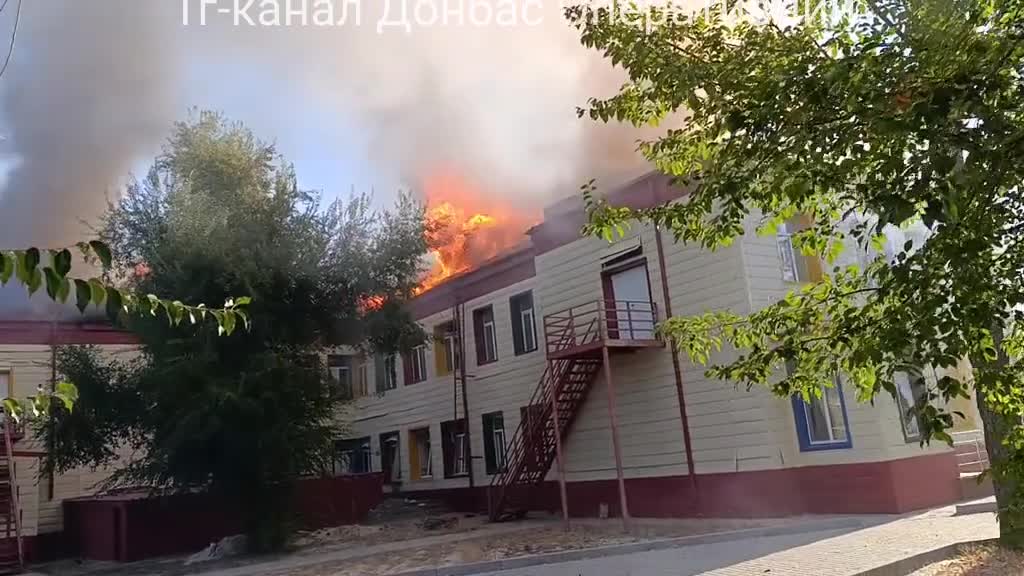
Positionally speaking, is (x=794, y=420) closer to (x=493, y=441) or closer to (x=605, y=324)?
(x=605, y=324)

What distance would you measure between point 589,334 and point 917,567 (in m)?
8.12

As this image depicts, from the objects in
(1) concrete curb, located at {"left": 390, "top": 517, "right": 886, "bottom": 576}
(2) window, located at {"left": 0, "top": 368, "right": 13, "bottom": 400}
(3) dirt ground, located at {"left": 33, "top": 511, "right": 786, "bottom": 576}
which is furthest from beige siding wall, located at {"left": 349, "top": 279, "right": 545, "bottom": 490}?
(2) window, located at {"left": 0, "top": 368, "right": 13, "bottom": 400}

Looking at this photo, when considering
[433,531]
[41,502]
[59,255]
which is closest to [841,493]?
[433,531]

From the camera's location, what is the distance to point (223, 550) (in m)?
14.0

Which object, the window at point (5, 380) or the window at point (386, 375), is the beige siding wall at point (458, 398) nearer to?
the window at point (386, 375)

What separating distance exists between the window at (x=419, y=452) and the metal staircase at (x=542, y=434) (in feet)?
16.3

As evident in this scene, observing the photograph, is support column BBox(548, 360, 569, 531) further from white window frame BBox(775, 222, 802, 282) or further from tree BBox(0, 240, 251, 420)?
tree BBox(0, 240, 251, 420)

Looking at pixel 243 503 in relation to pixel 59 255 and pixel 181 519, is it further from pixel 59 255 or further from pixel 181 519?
pixel 59 255

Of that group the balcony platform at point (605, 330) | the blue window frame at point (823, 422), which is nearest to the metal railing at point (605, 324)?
the balcony platform at point (605, 330)

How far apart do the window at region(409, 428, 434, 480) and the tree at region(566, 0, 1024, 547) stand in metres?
17.2

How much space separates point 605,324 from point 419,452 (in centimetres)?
873

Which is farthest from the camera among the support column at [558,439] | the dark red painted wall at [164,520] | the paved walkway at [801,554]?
the dark red painted wall at [164,520]

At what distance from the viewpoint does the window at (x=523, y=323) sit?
17.3 m

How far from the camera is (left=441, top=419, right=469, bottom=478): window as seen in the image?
19109 mm
